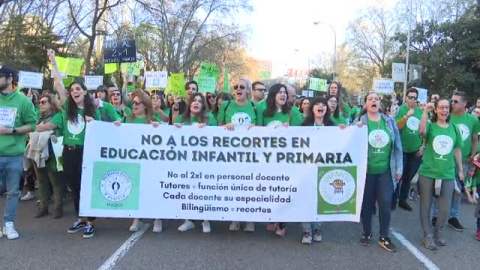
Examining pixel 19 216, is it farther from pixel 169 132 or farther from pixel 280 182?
pixel 280 182

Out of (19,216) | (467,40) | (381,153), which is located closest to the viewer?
(381,153)

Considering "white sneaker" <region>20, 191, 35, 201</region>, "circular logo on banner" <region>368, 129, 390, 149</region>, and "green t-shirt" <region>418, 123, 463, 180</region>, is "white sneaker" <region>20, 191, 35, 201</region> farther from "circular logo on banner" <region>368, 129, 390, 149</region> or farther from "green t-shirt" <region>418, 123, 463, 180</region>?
"green t-shirt" <region>418, 123, 463, 180</region>

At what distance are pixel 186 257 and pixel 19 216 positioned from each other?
2922 millimetres

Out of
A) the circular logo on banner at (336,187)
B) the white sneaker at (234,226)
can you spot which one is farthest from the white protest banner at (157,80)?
the circular logo on banner at (336,187)

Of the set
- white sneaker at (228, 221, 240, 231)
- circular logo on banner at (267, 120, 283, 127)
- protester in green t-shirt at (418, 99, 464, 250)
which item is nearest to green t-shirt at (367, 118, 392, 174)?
protester in green t-shirt at (418, 99, 464, 250)

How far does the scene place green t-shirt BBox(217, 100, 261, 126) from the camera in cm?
563

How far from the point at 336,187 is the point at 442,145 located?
1.29m

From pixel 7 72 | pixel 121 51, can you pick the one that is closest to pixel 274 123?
pixel 7 72

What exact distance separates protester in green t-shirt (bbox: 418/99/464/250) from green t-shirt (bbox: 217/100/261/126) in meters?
2.00

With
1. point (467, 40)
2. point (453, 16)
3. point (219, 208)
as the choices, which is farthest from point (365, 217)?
point (453, 16)

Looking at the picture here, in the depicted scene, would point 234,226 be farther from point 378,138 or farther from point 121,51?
point 121,51

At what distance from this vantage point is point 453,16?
1539 inches

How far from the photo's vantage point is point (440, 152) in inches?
205

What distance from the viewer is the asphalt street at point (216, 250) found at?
4.55 meters
